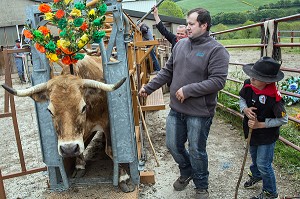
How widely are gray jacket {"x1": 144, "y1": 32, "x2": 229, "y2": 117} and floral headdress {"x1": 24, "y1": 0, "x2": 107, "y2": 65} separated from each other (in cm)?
98

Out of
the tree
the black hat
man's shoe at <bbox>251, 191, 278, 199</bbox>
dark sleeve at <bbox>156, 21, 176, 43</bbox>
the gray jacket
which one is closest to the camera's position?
the black hat

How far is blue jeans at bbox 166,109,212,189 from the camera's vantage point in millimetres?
3479

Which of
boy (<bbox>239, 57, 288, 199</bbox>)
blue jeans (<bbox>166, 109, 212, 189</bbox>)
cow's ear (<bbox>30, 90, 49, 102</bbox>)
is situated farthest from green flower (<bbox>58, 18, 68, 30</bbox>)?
boy (<bbox>239, 57, 288, 199</bbox>)

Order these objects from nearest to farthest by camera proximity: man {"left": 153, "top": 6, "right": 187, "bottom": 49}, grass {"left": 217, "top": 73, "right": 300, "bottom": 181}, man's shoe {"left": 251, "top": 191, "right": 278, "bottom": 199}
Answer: man's shoe {"left": 251, "top": 191, "right": 278, "bottom": 199} → grass {"left": 217, "top": 73, "right": 300, "bottom": 181} → man {"left": 153, "top": 6, "right": 187, "bottom": 49}

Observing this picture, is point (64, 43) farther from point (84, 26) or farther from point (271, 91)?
point (271, 91)

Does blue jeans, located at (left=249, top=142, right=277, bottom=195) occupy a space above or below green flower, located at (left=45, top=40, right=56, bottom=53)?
below

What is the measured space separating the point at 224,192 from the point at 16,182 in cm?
Answer: 302

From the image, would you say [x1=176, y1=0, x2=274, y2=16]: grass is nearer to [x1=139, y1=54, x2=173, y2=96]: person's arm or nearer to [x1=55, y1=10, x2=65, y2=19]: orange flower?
[x1=139, y1=54, x2=173, y2=96]: person's arm

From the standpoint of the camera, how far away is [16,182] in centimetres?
454

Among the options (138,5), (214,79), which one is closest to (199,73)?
(214,79)

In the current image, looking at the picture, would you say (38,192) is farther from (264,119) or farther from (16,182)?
(264,119)

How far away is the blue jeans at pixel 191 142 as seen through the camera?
3479 millimetres

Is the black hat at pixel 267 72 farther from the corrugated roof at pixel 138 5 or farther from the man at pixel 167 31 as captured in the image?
the corrugated roof at pixel 138 5

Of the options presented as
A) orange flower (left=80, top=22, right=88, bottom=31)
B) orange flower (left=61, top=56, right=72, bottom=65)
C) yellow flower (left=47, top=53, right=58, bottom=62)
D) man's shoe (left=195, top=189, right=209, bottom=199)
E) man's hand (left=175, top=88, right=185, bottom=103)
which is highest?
orange flower (left=80, top=22, right=88, bottom=31)
